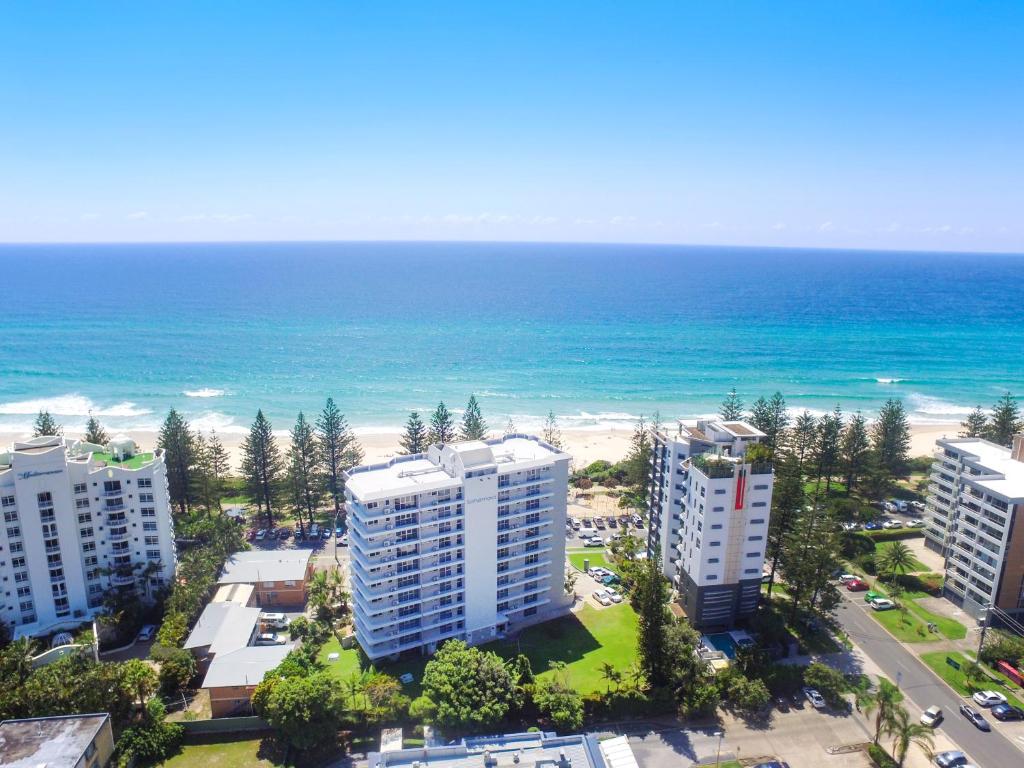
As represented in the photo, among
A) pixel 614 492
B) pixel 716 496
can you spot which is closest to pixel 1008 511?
pixel 716 496

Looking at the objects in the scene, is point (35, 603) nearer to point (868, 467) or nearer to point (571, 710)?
point (571, 710)

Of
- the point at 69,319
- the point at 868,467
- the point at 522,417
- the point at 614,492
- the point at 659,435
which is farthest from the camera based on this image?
the point at 69,319

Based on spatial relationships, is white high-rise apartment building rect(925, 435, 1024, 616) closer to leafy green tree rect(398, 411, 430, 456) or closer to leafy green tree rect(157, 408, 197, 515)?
leafy green tree rect(398, 411, 430, 456)

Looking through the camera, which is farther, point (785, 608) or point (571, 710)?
point (785, 608)

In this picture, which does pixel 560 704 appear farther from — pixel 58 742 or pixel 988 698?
pixel 988 698

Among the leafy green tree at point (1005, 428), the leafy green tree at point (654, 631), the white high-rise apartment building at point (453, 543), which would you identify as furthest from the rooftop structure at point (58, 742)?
the leafy green tree at point (1005, 428)

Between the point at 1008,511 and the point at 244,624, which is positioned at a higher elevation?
the point at 1008,511

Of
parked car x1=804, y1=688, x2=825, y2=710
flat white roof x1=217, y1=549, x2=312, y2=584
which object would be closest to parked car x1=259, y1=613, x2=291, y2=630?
flat white roof x1=217, y1=549, x2=312, y2=584
